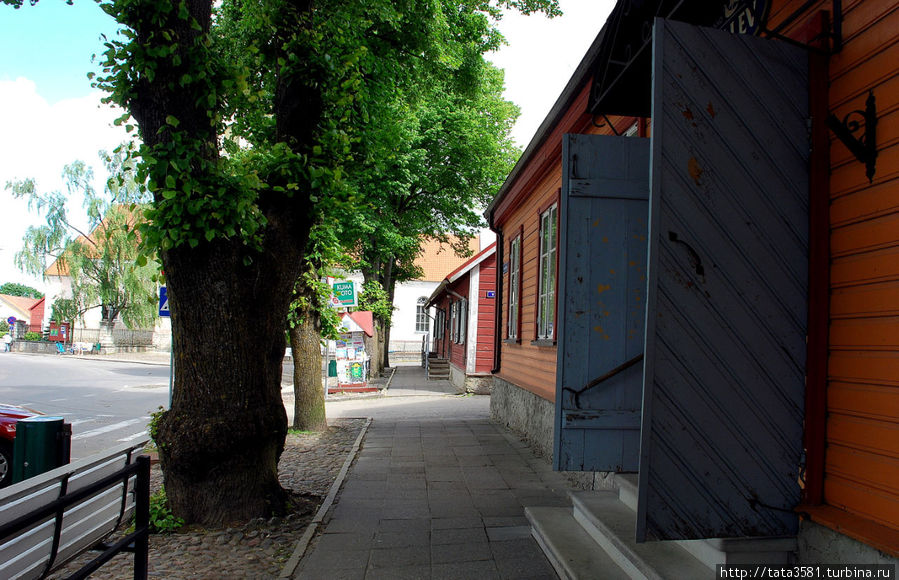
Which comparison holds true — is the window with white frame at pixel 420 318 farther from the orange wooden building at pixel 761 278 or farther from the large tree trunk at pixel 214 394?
the orange wooden building at pixel 761 278

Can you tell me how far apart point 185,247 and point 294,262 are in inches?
41.1

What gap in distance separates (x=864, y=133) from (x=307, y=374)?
9.35m

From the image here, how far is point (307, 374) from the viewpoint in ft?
35.1

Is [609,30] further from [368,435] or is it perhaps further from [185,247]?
[368,435]

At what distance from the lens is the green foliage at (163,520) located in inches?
204

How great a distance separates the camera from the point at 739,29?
3.66 meters

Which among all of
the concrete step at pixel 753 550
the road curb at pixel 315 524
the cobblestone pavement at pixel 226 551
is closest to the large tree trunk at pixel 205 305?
the cobblestone pavement at pixel 226 551

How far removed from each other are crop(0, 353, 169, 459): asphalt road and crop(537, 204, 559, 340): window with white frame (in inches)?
266

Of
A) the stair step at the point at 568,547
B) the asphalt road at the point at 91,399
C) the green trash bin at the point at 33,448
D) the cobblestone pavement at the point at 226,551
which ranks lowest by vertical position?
the asphalt road at the point at 91,399

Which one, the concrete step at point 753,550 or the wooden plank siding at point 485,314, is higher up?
the wooden plank siding at point 485,314

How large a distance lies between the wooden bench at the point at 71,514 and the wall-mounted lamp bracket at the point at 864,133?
3.88 meters

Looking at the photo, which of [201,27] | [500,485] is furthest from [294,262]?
[500,485]

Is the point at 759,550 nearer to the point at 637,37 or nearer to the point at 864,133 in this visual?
the point at 864,133

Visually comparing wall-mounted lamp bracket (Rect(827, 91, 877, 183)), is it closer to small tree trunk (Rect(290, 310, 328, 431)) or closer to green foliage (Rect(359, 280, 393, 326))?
small tree trunk (Rect(290, 310, 328, 431))
